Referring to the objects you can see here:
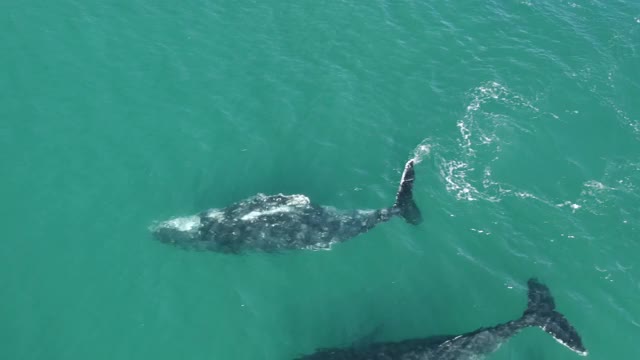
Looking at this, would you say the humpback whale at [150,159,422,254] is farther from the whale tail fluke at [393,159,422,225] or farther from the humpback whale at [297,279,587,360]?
the humpback whale at [297,279,587,360]

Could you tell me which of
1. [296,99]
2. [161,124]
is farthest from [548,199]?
[161,124]

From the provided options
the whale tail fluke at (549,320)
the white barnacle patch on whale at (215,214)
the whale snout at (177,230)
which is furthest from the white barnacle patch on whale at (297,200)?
the whale tail fluke at (549,320)

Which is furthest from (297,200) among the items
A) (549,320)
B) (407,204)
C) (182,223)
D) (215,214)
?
(549,320)

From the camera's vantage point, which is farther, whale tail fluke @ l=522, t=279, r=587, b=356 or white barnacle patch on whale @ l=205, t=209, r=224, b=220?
white barnacle patch on whale @ l=205, t=209, r=224, b=220

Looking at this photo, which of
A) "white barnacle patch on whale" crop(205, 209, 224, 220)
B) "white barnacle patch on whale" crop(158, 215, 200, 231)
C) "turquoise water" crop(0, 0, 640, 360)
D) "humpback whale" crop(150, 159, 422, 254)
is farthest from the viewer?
"white barnacle patch on whale" crop(205, 209, 224, 220)

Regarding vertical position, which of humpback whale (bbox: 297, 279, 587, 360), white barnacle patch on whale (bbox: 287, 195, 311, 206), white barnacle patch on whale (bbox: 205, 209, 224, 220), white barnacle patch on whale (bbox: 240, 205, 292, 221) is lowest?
humpback whale (bbox: 297, 279, 587, 360)

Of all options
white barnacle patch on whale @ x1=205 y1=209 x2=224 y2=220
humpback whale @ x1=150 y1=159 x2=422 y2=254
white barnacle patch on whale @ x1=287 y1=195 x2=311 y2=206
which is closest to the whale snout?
humpback whale @ x1=150 y1=159 x2=422 y2=254

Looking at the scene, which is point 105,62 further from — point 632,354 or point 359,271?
point 632,354

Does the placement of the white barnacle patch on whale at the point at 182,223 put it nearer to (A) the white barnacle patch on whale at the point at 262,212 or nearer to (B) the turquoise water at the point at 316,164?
(B) the turquoise water at the point at 316,164

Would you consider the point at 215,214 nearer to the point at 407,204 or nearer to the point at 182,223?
the point at 182,223
